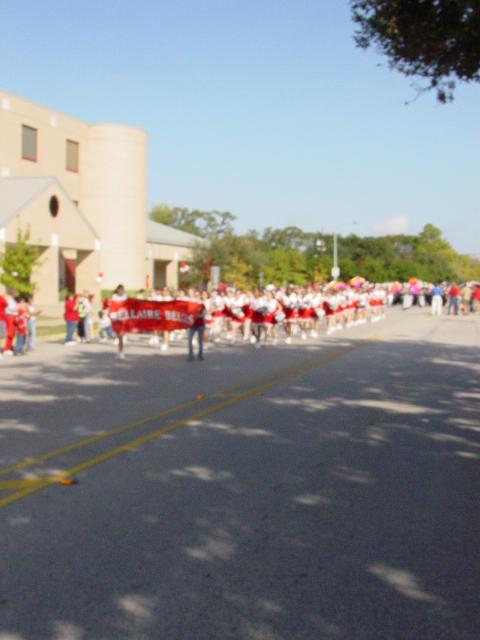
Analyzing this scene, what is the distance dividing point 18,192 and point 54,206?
1.87 m

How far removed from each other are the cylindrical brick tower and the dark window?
41.6 feet

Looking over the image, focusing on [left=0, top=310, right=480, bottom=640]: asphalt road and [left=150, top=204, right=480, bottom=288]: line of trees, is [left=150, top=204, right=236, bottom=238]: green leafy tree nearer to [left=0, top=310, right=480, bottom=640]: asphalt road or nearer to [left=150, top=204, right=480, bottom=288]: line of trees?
[left=150, top=204, right=480, bottom=288]: line of trees

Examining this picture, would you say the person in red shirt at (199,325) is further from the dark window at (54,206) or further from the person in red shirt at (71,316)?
the dark window at (54,206)

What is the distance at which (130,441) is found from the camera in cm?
891

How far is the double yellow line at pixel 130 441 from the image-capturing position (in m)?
6.98

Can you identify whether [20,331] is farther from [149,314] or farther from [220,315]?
[220,315]

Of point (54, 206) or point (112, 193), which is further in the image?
point (112, 193)

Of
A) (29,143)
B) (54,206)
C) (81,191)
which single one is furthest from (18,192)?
(81,191)

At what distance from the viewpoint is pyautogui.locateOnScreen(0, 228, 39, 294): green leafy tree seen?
32.8 meters

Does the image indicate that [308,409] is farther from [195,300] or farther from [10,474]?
[195,300]

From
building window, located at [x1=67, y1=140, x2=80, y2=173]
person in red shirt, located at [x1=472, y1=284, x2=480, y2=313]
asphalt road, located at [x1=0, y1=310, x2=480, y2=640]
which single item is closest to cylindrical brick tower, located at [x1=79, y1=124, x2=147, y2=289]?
building window, located at [x1=67, y1=140, x2=80, y2=173]

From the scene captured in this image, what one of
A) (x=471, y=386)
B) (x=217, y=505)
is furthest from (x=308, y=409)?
(x=217, y=505)

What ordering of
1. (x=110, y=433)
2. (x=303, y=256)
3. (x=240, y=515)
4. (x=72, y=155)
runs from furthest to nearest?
(x=303, y=256)
(x=72, y=155)
(x=110, y=433)
(x=240, y=515)

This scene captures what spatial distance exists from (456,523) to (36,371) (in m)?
12.2
